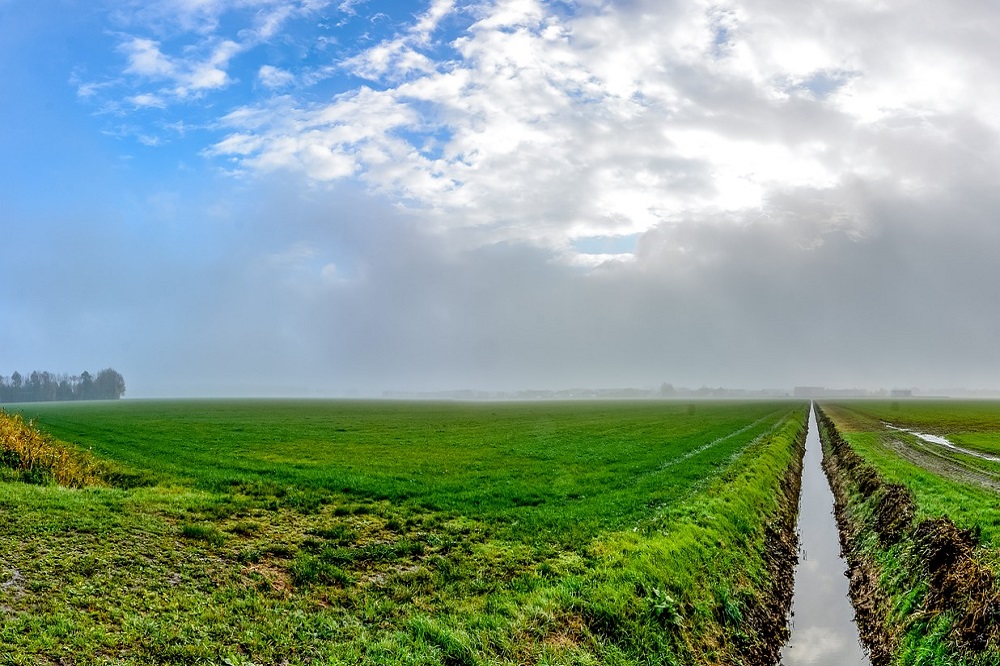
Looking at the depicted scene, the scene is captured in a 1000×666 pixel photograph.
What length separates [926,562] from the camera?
50.1 feet

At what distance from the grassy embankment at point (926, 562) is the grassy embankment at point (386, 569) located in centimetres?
271

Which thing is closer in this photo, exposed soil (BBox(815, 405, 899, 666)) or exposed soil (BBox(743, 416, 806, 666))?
exposed soil (BBox(743, 416, 806, 666))

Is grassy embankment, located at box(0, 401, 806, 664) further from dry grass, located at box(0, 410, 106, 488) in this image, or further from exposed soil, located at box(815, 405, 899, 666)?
exposed soil, located at box(815, 405, 899, 666)

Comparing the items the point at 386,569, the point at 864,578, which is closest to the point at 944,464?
the point at 864,578

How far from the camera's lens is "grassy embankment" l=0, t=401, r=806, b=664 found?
32.9 feet

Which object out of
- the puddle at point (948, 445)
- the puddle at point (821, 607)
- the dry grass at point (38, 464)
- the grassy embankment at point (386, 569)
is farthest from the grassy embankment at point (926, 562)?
the dry grass at point (38, 464)

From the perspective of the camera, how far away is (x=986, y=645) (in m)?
11.0

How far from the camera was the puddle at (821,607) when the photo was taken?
13969mm

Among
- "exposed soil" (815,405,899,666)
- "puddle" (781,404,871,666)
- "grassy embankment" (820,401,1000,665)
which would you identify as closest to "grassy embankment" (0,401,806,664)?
"puddle" (781,404,871,666)

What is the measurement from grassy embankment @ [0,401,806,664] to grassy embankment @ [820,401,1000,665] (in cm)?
271

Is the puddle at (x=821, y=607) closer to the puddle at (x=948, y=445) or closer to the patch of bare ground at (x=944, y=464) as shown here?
the patch of bare ground at (x=944, y=464)

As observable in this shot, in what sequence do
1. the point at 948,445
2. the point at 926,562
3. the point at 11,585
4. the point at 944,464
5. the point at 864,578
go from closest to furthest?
the point at 11,585
the point at 926,562
the point at 864,578
the point at 944,464
the point at 948,445

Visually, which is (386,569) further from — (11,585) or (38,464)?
(38,464)

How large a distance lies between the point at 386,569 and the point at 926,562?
48.9ft
